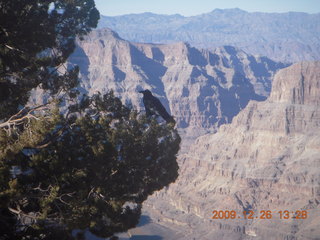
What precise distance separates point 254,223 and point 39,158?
6132cm

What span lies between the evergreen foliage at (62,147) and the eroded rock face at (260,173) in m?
49.9

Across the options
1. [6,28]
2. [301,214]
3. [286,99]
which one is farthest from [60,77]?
[286,99]

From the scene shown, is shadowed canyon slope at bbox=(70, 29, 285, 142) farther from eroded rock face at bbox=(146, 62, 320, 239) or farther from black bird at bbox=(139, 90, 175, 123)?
black bird at bbox=(139, 90, 175, 123)

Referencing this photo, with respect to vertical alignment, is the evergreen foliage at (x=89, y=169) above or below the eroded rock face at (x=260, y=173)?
above

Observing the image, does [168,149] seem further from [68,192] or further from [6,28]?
[6,28]

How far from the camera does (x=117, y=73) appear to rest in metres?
173

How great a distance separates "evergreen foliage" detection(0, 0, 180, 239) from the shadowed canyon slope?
141932 mm

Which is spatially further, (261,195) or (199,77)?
(199,77)

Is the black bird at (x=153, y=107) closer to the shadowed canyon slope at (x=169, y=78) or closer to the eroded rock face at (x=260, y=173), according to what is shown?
the eroded rock face at (x=260, y=173)
